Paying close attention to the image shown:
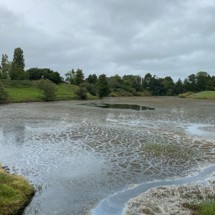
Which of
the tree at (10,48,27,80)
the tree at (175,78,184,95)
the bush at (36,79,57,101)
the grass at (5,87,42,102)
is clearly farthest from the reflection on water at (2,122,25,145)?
the tree at (175,78,184,95)

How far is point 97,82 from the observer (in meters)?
122

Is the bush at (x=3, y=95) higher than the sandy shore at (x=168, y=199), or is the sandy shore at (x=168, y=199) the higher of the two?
the bush at (x=3, y=95)

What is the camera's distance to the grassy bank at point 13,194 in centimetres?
1107

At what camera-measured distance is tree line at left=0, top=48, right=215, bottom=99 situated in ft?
382

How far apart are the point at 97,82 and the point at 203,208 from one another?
112327 mm

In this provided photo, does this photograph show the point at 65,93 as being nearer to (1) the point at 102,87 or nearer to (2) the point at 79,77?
(1) the point at 102,87

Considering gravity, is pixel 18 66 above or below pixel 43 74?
above

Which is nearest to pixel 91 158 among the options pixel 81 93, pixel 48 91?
pixel 48 91

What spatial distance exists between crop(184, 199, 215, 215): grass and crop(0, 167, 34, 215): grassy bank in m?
6.15

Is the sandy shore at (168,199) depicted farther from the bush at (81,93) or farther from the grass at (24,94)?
the bush at (81,93)

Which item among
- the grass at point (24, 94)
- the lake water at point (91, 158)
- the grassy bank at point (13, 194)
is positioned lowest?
the lake water at point (91, 158)

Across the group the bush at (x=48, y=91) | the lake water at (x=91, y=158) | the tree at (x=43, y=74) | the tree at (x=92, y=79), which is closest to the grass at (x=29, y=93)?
the bush at (x=48, y=91)

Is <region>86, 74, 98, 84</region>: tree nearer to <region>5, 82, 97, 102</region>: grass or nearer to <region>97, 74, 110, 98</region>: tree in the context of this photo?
<region>5, 82, 97, 102</region>: grass

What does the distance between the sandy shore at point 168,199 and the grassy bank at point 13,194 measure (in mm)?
3917
